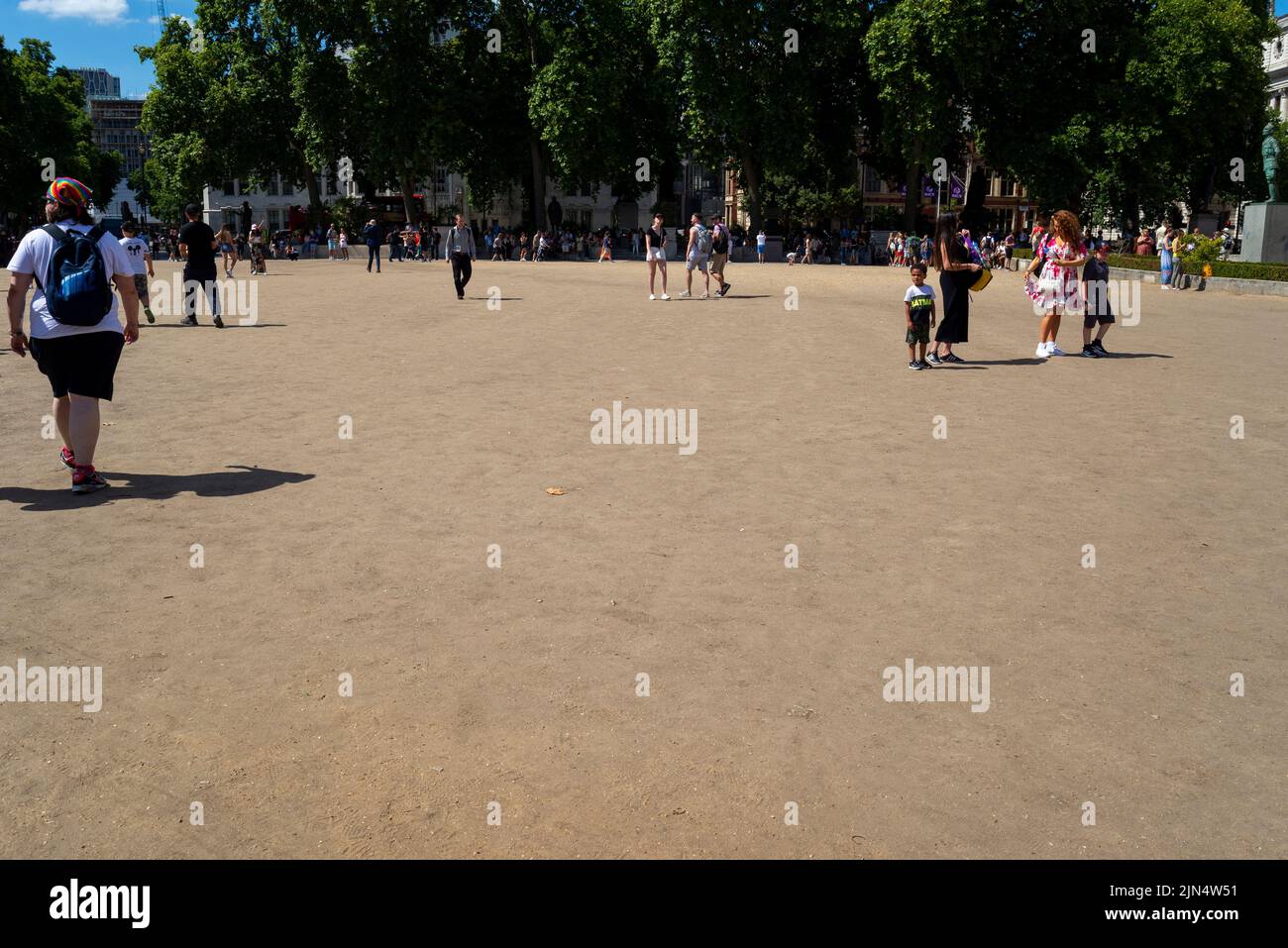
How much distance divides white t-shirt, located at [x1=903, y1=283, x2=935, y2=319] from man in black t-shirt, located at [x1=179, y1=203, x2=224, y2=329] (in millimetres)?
11383

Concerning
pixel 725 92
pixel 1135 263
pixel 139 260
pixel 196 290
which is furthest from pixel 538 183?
pixel 139 260

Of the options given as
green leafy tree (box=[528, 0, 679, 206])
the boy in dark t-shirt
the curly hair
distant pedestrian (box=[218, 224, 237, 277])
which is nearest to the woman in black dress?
Result: the curly hair

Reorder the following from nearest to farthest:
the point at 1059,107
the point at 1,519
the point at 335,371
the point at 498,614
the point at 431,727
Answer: the point at 431,727
the point at 498,614
the point at 1,519
the point at 335,371
the point at 1059,107

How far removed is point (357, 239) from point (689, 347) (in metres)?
54.2

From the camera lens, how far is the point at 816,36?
54750 millimetres

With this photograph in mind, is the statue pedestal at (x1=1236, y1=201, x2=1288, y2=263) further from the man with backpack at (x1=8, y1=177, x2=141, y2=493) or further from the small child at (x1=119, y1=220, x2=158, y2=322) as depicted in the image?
the man with backpack at (x1=8, y1=177, x2=141, y2=493)

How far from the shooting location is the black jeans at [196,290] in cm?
2050

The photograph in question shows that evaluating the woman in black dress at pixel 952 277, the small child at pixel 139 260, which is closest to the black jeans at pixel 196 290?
the small child at pixel 139 260

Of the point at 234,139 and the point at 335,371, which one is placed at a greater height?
the point at 234,139

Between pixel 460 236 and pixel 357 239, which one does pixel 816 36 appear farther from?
pixel 460 236

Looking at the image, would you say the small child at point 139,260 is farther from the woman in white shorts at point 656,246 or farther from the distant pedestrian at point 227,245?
the woman in white shorts at point 656,246

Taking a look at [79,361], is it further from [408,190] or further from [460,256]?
[408,190]

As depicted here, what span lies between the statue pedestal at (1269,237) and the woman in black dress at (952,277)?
24.2 m

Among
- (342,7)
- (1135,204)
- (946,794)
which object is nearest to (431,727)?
(946,794)
